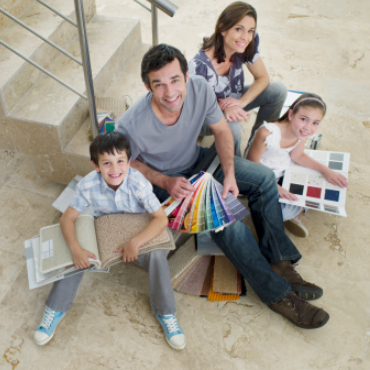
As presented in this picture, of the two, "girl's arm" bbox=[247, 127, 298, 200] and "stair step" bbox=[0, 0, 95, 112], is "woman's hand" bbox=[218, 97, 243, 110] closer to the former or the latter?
"girl's arm" bbox=[247, 127, 298, 200]

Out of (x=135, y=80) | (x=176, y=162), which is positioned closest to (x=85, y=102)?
(x=135, y=80)

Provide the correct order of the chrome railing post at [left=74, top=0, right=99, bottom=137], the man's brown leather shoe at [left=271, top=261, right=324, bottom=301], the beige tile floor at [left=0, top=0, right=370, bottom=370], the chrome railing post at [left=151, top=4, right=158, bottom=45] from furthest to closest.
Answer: the chrome railing post at [left=151, top=4, right=158, bottom=45]
the man's brown leather shoe at [left=271, top=261, right=324, bottom=301]
the beige tile floor at [left=0, top=0, right=370, bottom=370]
the chrome railing post at [left=74, top=0, right=99, bottom=137]

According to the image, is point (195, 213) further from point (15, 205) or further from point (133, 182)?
point (15, 205)

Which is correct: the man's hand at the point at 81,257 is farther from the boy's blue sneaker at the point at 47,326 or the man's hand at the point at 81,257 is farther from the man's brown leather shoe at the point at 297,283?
the man's brown leather shoe at the point at 297,283

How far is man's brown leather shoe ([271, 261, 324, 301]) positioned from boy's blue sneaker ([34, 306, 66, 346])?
0.91 metres

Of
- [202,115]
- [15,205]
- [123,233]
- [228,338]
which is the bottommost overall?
[228,338]

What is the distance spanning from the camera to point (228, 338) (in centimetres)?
157

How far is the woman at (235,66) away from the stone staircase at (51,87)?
23.3 inches

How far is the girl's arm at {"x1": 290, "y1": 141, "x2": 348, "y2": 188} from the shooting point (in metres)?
1.86

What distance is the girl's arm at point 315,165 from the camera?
1862 mm

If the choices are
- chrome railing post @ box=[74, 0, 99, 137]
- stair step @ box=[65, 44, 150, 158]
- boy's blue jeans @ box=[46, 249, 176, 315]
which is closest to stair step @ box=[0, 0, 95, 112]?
stair step @ box=[65, 44, 150, 158]

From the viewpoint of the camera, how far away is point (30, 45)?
2.00 metres

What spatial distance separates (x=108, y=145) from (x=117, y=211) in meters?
0.29

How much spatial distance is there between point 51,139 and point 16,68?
1.22ft
